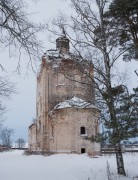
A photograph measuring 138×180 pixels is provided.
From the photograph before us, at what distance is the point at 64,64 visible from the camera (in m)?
17.9

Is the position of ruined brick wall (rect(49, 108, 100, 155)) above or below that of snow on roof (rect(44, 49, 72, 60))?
below

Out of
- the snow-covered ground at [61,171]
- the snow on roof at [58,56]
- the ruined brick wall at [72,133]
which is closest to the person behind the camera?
the snow-covered ground at [61,171]

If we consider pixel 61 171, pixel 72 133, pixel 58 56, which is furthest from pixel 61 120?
pixel 61 171

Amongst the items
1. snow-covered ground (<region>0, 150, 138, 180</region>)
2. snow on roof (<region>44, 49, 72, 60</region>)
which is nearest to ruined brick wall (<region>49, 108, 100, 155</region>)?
snow on roof (<region>44, 49, 72, 60</region>)

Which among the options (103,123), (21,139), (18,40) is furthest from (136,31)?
(21,139)

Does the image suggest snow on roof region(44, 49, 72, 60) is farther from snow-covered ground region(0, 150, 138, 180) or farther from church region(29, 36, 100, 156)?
church region(29, 36, 100, 156)

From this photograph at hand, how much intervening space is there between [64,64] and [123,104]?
5.42m

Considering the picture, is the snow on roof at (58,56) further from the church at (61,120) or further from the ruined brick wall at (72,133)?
the ruined brick wall at (72,133)

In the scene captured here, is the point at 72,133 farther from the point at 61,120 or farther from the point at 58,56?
the point at 58,56

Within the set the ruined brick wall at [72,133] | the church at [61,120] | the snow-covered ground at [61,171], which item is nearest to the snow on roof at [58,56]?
the snow-covered ground at [61,171]

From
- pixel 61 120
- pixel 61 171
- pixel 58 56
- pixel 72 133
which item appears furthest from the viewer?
pixel 61 120

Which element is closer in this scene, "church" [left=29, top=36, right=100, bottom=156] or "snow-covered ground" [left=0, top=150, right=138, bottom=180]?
"snow-covered ground" [left=0, top=150, right=138, bottom=180]

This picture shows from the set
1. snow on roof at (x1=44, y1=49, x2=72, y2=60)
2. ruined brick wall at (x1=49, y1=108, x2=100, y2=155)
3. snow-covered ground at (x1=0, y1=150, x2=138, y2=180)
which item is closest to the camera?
snow-covered ground at (x1=0, y1=150, x2=138, y2=180)

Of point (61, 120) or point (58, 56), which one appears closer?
point (58, 56)
